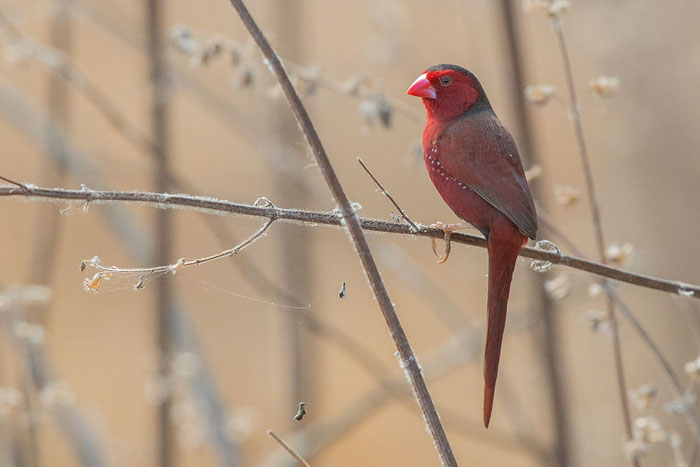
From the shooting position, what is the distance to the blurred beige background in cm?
205

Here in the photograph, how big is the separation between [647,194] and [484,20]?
3.62ft

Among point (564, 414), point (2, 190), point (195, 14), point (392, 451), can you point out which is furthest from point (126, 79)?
point (2, 190)

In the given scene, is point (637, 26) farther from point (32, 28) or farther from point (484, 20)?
point (32, 28)

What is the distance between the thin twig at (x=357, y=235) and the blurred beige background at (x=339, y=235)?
61 centimetres

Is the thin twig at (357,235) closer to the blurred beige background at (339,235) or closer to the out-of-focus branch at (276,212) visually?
the out-of-focus branch at (276,212)

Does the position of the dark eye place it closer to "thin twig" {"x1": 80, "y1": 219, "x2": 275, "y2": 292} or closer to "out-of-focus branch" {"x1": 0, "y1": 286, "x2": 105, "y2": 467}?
"thin twig" {"x1": 80, "y1": 219, "x2": 275, "y2": 292}

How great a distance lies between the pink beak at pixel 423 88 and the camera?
1.14 metres

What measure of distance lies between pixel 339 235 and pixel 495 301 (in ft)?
6.14

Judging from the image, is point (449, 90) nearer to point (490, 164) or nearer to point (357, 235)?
point (490, 164)

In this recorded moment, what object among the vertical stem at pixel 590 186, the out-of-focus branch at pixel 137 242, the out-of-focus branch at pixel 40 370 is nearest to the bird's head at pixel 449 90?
the vertical stem at pixel 590 186

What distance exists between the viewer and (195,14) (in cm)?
392

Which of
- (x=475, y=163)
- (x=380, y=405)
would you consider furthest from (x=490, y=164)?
(x=380, y=405)

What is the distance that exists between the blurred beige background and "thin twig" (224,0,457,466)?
0.61 m

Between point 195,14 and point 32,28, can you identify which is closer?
point 195,14
